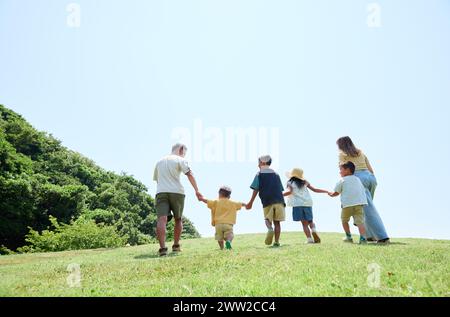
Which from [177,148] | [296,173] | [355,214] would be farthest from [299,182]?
[177,148]

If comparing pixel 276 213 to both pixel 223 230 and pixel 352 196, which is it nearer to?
pixel 223 230

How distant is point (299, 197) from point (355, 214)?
1.88 m

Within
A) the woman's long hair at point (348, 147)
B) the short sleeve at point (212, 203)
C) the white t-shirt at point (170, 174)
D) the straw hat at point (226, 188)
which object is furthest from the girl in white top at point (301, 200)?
the white t-shirt at point (170, 174)

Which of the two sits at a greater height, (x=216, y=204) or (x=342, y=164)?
(x=342, y=164)

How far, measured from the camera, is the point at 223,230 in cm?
1134

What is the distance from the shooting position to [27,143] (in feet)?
175

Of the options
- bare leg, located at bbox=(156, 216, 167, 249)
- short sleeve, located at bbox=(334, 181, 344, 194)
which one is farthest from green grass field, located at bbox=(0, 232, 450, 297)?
short sleeve, located at bbox=(334, 181, 344, 194)

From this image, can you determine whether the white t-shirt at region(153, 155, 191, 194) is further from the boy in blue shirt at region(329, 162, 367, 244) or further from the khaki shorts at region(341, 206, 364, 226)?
the khaki shorts at region(341, 206, 364, 226)

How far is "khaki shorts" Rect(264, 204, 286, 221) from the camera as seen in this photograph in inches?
431

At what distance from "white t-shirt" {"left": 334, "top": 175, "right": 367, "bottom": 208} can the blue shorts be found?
1.39m
